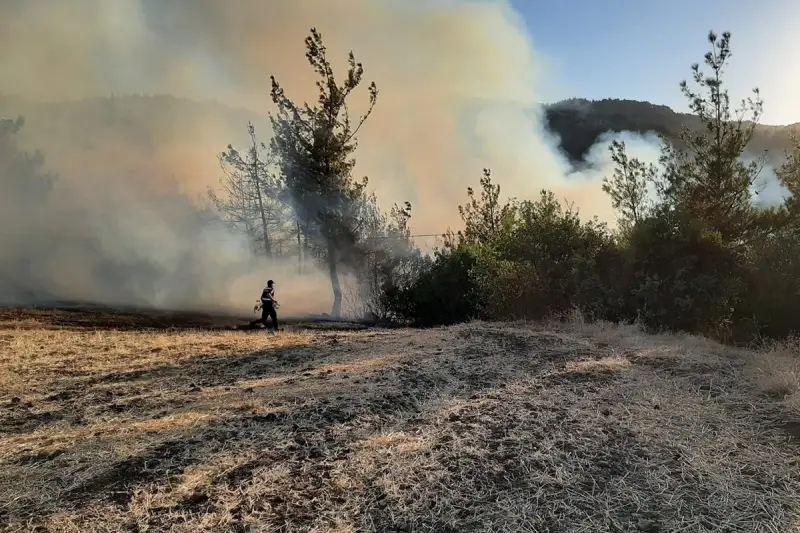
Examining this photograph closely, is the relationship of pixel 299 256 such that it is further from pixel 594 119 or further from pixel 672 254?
pixel 594 119

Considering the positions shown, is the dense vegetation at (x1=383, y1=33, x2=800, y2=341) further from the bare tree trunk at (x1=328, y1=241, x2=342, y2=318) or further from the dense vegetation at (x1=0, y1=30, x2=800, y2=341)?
the bare tree trunk at (x1=328, y1=241, x2=342, y2=318)

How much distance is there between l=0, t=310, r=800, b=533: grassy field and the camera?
304cm

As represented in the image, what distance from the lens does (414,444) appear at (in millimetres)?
4094

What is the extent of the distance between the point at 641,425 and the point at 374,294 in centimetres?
1782

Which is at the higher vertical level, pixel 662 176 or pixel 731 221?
pixel 662 176

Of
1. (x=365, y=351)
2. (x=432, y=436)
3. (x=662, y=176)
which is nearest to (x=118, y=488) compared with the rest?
(x=432, y=436)

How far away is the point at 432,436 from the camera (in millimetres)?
4281

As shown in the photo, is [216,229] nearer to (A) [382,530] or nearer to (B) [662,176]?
(B) [662,176]

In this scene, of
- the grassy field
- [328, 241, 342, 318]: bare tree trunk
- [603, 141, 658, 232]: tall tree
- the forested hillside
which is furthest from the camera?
the forested hillside

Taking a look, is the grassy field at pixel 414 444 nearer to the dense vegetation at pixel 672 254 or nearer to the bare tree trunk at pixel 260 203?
the dense vegetation at pixel 672 254

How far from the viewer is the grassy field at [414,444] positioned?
304 centimetres

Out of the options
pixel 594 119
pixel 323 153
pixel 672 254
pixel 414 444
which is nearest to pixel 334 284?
pixel 323 153

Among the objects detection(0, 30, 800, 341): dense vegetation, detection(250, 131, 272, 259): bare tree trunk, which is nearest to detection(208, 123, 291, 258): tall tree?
detection(250, 131, 272, 259): bare tree trunk

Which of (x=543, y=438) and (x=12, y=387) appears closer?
(x=543, y=438)
